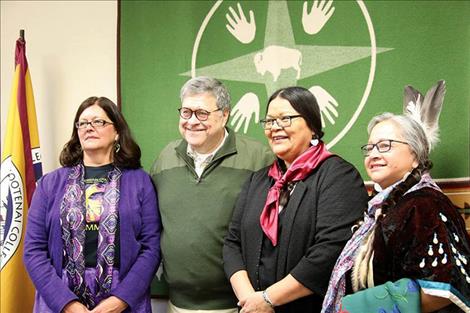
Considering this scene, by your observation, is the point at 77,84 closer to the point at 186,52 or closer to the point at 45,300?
the point at 186,52

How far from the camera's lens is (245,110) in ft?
9.27

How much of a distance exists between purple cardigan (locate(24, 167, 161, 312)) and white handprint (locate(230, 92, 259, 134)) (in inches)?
25.2

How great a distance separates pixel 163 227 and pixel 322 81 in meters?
1.01

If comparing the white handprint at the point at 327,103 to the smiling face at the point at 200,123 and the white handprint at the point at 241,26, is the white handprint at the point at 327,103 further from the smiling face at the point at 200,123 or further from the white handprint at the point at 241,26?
the smiling face at the point at 200,123

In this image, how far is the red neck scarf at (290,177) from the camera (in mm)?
2043

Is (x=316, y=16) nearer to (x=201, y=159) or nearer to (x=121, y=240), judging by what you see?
(x=201, y=159)

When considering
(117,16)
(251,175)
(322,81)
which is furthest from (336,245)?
(117,16)

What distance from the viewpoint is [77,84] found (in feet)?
10.5

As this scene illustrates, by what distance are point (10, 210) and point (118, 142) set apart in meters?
0.83

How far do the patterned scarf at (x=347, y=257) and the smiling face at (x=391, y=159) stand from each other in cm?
4

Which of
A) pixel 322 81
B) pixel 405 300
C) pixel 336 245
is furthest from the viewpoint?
pixel 322 81

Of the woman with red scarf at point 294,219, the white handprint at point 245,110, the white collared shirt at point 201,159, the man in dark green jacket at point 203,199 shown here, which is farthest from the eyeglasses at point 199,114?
the white handprint at point 245,110

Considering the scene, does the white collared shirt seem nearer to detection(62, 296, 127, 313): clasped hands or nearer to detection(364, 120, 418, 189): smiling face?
detection(62, 296, 127, 313): clasped hands

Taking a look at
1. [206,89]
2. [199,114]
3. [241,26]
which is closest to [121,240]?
[199,114]
